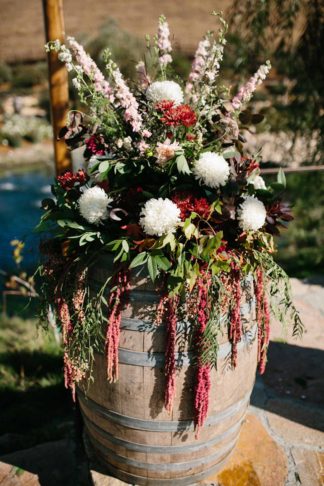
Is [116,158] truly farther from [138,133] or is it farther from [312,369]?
[312,369]

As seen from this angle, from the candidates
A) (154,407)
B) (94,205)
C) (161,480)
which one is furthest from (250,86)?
(161,480)

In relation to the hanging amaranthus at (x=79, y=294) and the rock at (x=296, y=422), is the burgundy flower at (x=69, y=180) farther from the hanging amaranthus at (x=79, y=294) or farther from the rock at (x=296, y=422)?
the rock at (x=296, y=422)

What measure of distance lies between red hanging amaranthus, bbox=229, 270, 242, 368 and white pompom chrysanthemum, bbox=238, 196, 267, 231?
171 mm

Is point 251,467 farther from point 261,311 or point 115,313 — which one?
point 115,313

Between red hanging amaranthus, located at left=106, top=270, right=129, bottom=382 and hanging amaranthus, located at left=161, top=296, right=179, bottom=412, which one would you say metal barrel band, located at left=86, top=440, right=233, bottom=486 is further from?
red hanging amaranthus, located at left=106, top=270, right=129, bottom=382

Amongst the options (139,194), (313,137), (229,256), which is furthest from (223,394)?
(313,137)

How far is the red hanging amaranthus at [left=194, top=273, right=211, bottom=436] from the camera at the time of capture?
1.45m

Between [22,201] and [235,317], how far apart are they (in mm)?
7388

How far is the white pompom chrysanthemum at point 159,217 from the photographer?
139cm

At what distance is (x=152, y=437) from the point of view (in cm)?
171

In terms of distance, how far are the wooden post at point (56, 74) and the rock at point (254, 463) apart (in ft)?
5.78

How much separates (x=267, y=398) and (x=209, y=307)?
1.30 meters

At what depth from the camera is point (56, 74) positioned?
230 centimetres

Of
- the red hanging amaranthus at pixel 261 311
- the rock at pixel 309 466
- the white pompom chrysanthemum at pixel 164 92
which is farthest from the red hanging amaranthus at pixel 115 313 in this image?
the rock at pixel 309 466
